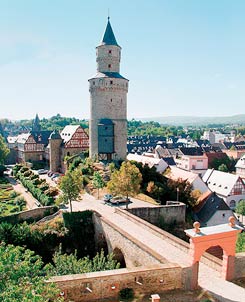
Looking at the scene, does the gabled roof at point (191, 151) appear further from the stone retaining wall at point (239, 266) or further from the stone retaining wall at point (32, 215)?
the stone retaining wall at point (239, 266)

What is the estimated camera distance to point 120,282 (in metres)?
12.3

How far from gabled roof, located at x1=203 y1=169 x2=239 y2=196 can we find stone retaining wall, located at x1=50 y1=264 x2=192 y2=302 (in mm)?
33717

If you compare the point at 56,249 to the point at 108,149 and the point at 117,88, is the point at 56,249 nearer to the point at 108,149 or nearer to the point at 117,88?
the point at 108,149

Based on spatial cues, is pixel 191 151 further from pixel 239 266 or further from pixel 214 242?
pixel 214 242

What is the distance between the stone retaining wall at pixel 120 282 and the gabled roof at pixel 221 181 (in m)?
33.7

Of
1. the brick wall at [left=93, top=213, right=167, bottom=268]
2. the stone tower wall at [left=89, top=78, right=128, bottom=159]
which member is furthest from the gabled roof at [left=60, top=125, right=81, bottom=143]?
the brick wall at [left=93, top=213, right=167, bottom=268]

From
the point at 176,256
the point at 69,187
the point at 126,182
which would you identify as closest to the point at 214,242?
the point at 176,256

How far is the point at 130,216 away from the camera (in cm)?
2345

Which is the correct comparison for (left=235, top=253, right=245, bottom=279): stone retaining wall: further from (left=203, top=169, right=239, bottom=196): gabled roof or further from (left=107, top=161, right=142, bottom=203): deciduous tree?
(left=203, top=169, right=239, bottom=196): gabled roof

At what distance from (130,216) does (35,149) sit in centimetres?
3849

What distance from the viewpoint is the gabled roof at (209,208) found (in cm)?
3391

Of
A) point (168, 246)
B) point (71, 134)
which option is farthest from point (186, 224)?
point (71, 134)

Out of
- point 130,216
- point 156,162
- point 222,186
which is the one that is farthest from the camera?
point 156,162

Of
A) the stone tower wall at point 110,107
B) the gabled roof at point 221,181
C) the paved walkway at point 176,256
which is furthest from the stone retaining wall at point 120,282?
the gabled roof at point 221,181
